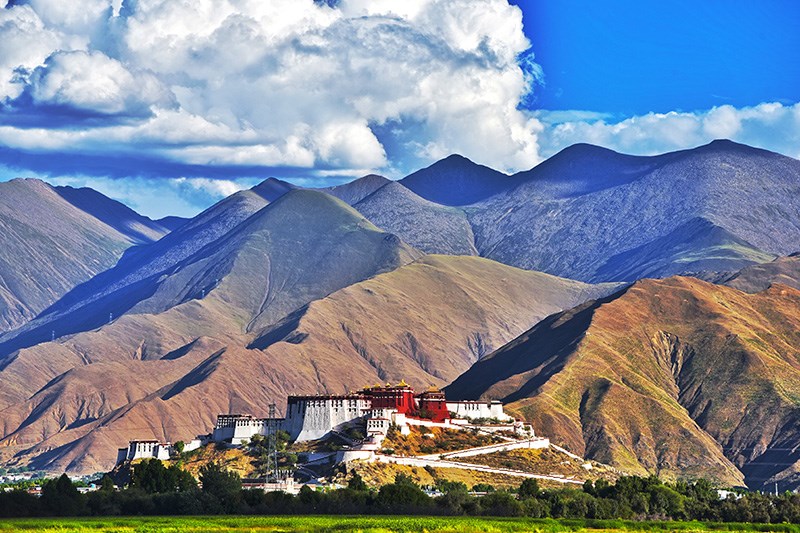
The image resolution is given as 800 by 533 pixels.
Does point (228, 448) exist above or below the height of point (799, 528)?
above

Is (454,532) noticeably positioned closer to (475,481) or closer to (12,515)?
(12,515)

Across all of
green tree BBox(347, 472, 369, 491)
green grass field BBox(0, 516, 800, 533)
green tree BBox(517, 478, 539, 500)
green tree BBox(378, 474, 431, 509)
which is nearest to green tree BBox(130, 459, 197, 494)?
green tree BBox(347, 472, 369, 491)

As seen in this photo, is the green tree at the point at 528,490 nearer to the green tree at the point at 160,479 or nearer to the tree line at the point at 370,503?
the tree line at the point at 370,503

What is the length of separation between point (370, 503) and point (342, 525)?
982 inches

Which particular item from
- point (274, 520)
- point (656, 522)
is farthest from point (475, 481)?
point (274, 520)

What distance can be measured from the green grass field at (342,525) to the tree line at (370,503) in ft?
30.3

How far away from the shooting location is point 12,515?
140375 millimetres

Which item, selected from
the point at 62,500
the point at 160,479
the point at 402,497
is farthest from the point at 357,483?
the point at 62,500

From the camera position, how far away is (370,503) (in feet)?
486

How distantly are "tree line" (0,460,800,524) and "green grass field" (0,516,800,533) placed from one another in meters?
9.22

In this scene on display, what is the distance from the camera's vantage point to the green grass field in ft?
398

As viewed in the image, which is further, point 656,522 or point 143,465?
point 143,465

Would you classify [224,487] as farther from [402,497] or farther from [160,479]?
[160,479]

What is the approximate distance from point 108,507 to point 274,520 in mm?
23153
